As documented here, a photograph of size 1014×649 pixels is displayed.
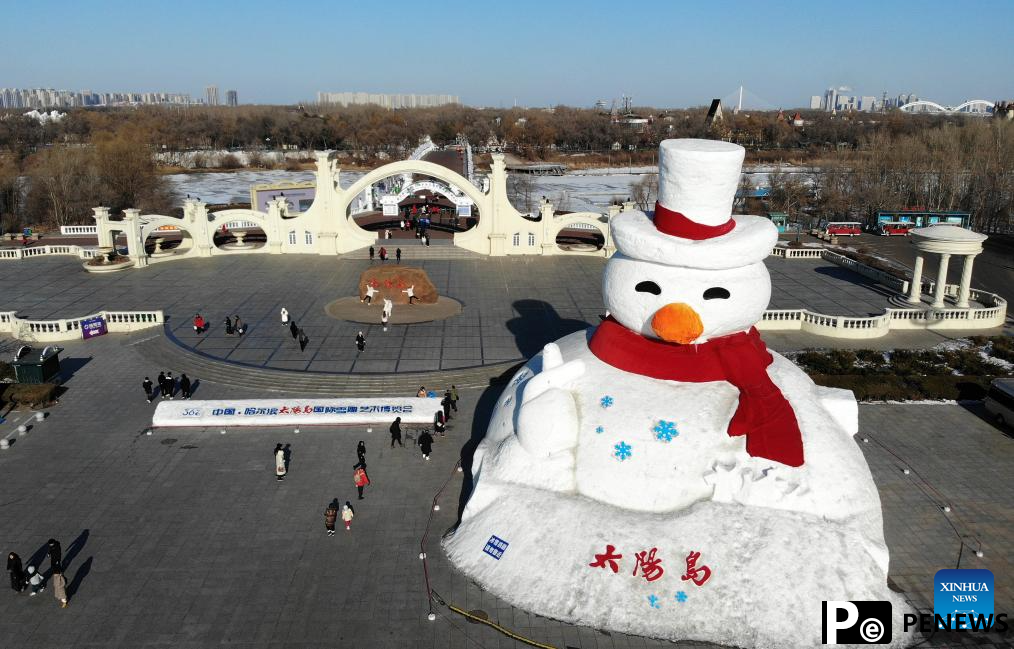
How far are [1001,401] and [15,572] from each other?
2438 centimetres

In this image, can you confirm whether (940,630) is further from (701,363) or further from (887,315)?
(887,315)

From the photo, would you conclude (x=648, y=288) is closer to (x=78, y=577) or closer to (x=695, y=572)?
(x=695, y=572)

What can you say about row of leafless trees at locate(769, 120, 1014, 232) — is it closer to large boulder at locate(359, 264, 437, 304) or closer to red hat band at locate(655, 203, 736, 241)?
large boulder at locate(359, 264, 437, 304)

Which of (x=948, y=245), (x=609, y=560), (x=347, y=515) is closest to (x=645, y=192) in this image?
(x=948, y=245)

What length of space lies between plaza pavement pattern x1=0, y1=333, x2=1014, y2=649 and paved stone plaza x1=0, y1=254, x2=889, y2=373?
5.11m

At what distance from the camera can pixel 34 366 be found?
22016 millimetres

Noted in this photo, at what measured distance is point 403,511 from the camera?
16.1 m

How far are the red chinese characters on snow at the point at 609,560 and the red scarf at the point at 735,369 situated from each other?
9.69 feet

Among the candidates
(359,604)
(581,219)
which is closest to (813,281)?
(581,219)

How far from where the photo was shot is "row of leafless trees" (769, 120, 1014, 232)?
54.3m

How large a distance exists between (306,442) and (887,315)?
76.3 feet

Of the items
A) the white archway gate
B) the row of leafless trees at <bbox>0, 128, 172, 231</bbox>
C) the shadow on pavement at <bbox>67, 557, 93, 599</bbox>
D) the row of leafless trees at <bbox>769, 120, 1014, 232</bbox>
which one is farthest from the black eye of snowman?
the row of leafless trees at <bbox>0, 128, 172, 231</bbox>

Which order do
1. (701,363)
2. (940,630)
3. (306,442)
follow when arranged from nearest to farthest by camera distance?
(940,630) < (701,363) < (306,442)

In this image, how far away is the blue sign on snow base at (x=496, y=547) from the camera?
13445 millimetres
